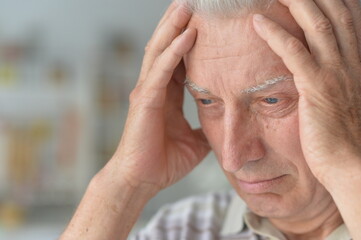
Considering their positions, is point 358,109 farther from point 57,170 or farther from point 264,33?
point 57,170

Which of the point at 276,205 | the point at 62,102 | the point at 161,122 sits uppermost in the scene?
the point at 161,122

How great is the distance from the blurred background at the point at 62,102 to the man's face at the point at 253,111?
2.78 meters

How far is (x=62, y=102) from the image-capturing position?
406 centimetres

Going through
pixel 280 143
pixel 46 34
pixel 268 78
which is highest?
pixel 268 78

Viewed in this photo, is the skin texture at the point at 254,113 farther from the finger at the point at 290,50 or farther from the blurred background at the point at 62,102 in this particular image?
the blurred background at the point at 62,102

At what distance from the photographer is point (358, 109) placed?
1.08 meters

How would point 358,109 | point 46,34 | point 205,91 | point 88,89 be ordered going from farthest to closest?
point 46,34, point 88,89, point 205,91, point 358,109

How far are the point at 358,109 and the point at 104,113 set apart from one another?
3342 millimetres

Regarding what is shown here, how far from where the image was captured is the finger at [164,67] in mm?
1191

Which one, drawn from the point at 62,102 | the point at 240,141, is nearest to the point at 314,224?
the point at 240,141

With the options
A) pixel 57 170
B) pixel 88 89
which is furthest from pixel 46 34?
pixel 57 170

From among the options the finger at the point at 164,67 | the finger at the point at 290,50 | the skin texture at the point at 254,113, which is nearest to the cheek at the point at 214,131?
the skin texture at the point at 254,113

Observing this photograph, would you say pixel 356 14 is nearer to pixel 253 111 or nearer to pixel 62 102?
pixel 253 111

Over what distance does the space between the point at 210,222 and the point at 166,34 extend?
49 cm
